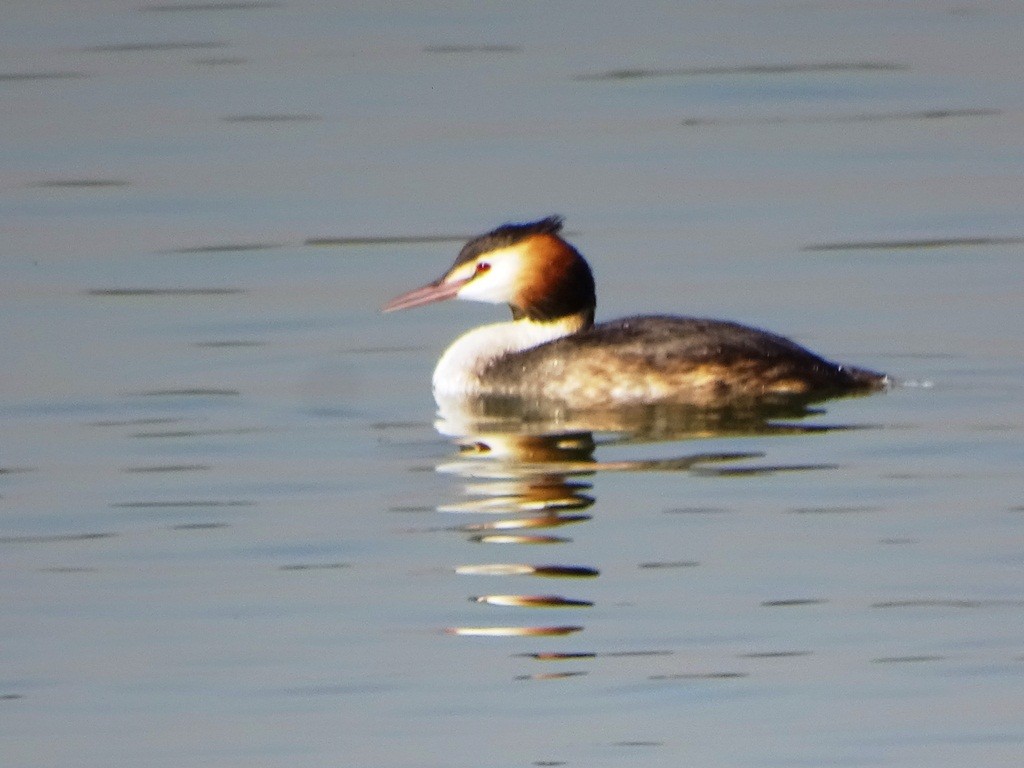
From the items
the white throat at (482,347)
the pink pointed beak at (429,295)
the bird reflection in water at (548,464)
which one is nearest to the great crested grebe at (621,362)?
the white throat at (482,347)

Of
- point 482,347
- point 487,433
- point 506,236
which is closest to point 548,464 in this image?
point 487,433

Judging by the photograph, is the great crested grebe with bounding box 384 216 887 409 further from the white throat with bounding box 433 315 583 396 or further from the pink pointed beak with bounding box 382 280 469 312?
the pink pointed beak with bounding box 382 280 469 312

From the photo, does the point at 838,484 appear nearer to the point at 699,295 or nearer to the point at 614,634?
the point at 614,634

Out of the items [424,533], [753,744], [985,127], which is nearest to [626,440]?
[424,533]

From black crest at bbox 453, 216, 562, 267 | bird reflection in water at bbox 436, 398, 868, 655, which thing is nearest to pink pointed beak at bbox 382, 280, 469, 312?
black crest at bbox 453, 216, 562, 267

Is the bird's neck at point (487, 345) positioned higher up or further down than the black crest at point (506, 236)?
further down

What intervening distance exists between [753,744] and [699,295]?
7.58 metres

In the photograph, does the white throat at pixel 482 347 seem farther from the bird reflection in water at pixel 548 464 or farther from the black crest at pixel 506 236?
the black crest at pixel 506 236

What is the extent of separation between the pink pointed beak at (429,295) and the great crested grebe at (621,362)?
209 mm

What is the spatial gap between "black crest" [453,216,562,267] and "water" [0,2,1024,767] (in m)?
0.63

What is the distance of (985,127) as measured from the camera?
20578mm

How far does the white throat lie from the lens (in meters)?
13.6

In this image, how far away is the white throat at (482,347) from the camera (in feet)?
44.6

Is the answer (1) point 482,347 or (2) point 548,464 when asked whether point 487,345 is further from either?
(2) point 548,464
